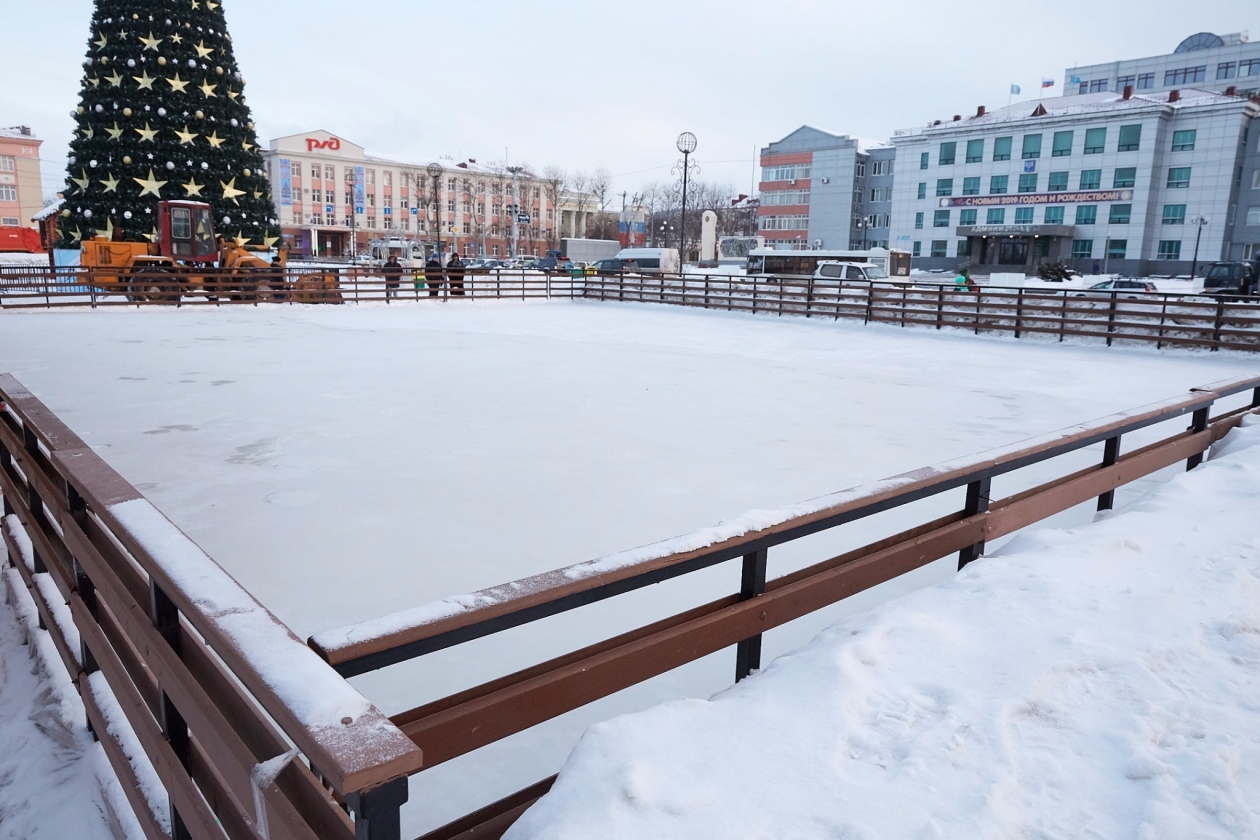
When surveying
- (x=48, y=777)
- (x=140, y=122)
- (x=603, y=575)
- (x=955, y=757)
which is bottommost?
(x=48, y=777)

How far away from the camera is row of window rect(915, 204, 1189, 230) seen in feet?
171

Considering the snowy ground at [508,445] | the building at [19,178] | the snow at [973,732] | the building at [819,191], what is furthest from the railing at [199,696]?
the building at [19,178]

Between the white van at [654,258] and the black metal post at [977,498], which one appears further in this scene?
the white van at [654,258]

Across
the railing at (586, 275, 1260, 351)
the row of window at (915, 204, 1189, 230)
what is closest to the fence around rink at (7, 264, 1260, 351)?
the railing at (586, 275, 1260, 351)

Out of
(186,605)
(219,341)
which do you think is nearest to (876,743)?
(186,605)

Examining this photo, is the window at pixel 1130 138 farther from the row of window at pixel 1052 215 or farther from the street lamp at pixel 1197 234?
the street lamp at pixel 1197 234

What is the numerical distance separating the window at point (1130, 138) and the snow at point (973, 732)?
58506mm

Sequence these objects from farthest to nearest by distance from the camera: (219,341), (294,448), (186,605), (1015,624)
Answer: (219,341), (294,448), (1015,624), (186,605)

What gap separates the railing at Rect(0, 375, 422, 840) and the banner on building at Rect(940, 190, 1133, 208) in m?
60.5

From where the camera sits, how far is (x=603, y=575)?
6.56 ft

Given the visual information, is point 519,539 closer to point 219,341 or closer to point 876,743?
point 876,743

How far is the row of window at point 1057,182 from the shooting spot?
5181cm

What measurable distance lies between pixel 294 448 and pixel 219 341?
9175 millimetres

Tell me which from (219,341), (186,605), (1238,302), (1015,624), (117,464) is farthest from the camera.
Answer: (1238,302)
